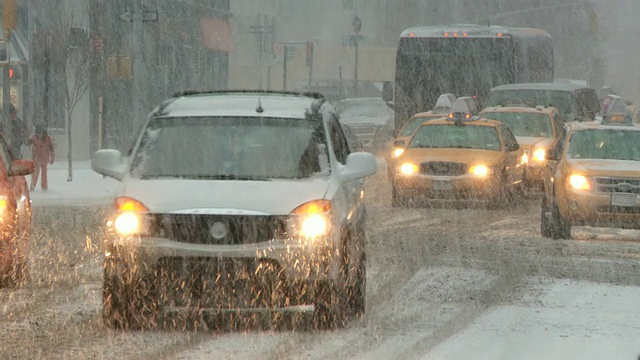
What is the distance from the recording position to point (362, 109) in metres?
48.4

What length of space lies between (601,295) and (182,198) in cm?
440

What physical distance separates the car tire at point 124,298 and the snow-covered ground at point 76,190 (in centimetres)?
1171

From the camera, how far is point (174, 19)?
151 ft

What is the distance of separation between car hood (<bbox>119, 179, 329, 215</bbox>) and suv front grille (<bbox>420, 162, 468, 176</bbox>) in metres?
12.2

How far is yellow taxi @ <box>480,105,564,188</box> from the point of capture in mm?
26047

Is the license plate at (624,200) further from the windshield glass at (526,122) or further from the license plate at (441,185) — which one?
the windshield glass at (526,122)

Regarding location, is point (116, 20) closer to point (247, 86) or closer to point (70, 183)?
point (70, 183)

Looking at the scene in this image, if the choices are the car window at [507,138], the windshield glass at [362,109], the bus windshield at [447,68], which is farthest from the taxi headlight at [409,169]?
the windshield glass at [362,109]

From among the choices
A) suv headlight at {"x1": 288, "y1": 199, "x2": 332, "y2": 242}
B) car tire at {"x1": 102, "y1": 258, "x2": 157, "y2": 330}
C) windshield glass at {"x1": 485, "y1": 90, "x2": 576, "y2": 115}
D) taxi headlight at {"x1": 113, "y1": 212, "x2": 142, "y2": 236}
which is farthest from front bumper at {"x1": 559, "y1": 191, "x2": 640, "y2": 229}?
windshield glass at {"x1": 485, "y1": 90, "x2": 576, "y2": 115}

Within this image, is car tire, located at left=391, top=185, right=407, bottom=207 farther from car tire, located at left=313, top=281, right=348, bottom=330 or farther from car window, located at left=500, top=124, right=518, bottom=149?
car tire, located at left=313, top=281, right=348, bottom=330

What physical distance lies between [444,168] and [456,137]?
158 cm

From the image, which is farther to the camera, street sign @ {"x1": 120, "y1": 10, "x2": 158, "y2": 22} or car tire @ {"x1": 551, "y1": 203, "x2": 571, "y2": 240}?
street sign @ {"x1": 120, "y1": 10, "x2": 158, "y2": 22}

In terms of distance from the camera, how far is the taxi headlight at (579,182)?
59.1ft

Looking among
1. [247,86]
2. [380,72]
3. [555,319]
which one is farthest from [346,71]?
[555,319]
